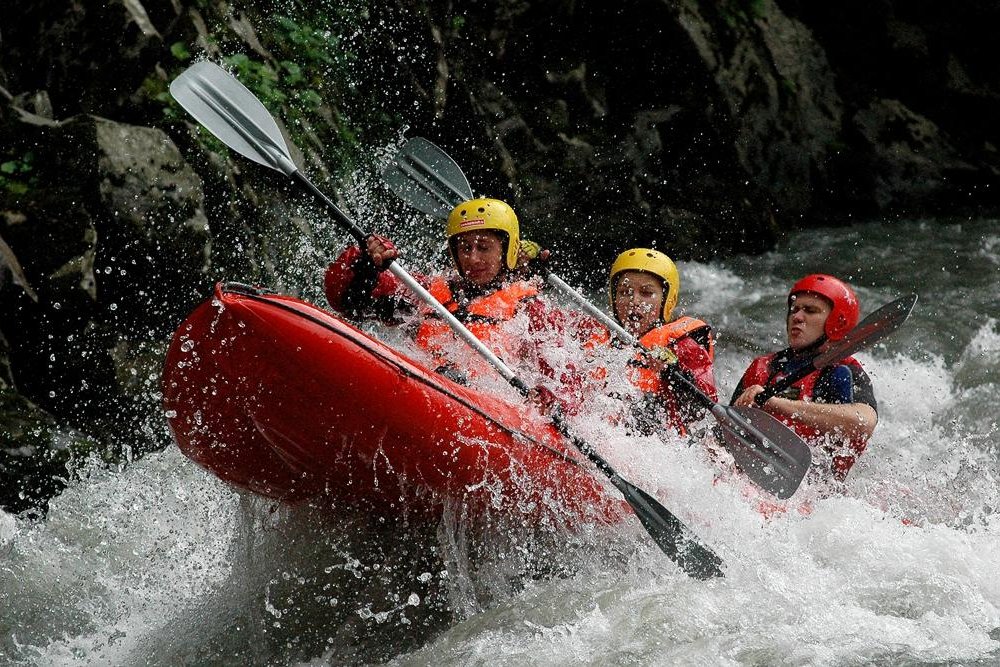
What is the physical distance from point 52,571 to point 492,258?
2542 millimetres

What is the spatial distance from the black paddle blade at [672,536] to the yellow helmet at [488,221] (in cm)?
141

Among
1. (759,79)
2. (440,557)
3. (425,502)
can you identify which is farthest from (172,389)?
(759,79)

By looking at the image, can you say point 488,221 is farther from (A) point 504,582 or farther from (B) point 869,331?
(B) point 869,331

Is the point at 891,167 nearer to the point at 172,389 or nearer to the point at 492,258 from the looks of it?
the point at 492,258

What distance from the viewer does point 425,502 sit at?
13.0 ft

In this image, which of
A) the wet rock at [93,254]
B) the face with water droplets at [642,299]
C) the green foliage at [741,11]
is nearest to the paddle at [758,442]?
the face with water droplets at [642,299]

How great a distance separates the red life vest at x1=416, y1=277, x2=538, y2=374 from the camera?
15.2 ft

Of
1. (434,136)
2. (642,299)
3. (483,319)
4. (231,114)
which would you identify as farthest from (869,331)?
(434,136)

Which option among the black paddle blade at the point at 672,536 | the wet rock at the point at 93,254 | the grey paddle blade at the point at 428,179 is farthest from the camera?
the grey paddle blade at the point at 428,179

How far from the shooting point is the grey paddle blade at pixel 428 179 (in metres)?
6.11

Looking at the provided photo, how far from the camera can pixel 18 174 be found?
6.07m

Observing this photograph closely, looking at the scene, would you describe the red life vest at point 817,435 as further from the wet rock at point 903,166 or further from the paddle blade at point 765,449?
the wet rock at point 903,166

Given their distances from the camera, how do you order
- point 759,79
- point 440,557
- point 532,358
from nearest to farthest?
point 440,557 < point 532,358 < point 759,79

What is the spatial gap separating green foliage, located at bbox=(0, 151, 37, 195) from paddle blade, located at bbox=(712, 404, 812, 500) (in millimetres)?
4243
